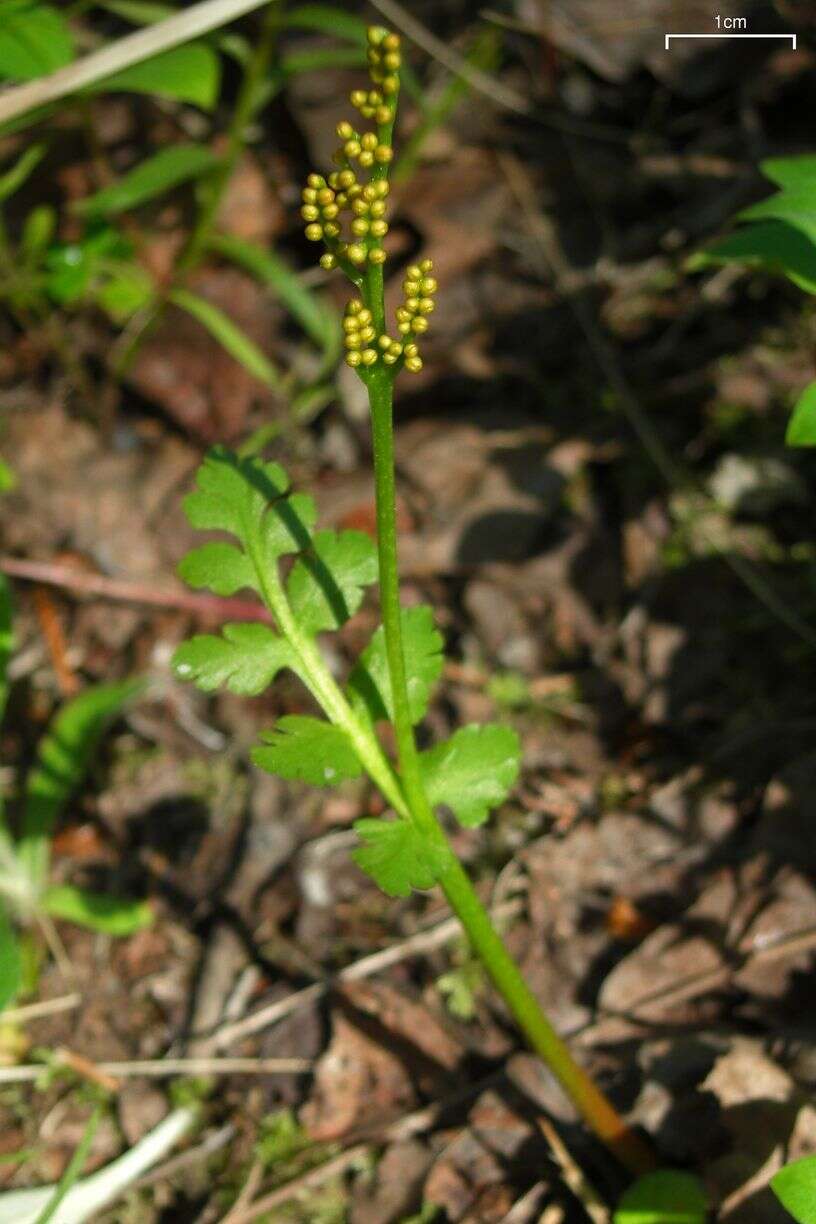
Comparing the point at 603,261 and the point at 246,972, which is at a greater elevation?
the point at 603,261

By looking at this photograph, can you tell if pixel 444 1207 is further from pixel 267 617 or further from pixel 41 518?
pixel 41 518

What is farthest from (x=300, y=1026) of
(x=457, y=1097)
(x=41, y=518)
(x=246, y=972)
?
(x=41, y=518)

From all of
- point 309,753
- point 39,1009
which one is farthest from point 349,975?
point 309,753

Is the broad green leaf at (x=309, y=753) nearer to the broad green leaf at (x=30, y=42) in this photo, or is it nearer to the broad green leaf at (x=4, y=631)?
the broad green leaf at (x=4, y=631)

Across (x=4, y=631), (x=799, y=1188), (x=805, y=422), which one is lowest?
(x=799, y=1188)

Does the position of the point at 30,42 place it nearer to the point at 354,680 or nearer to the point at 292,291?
the point at 292,291

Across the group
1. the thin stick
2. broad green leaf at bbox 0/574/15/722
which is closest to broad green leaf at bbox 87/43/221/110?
the thin stick
